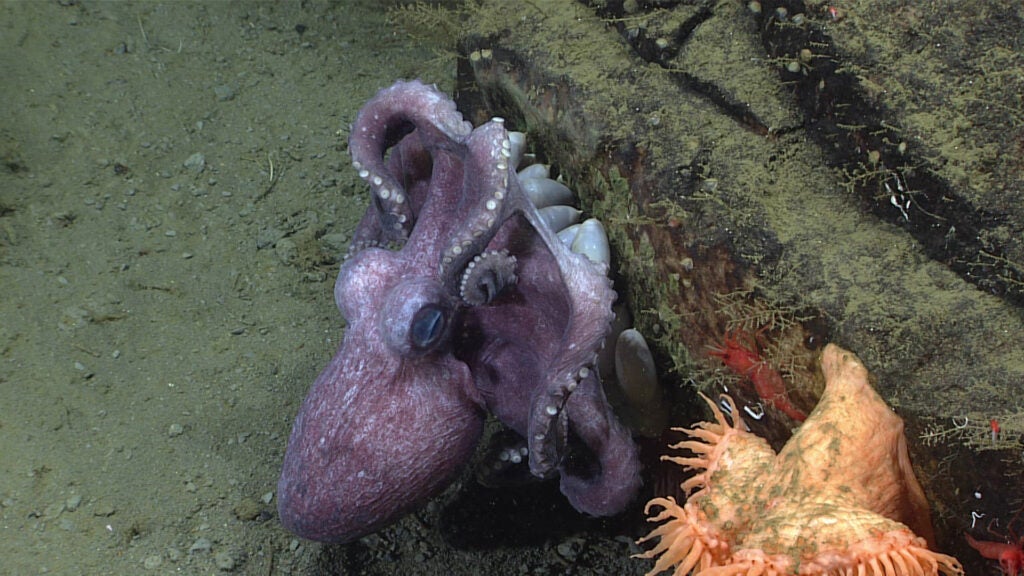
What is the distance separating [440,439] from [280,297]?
5.43 ft

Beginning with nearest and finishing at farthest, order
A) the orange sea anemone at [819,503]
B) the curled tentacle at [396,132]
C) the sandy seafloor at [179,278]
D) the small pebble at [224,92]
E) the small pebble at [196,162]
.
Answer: the orange sea anemone at [819,503]
the curled tentacle at [396,132]
the sandy seafloor at [179,278]
the small pebble at [196,162]
the small pebble at [224,92]

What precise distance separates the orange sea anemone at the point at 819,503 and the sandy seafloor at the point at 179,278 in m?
1.04

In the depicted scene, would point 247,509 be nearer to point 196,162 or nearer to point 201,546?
point 201,546

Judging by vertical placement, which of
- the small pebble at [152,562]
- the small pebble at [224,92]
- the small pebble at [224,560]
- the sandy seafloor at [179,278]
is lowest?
the small pebble at [224,560]

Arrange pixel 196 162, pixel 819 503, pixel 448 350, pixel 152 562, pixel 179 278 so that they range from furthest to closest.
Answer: pixel 196 162
pixel 179 278
pixel 152 562
pixel 448 350
pixel 819 503

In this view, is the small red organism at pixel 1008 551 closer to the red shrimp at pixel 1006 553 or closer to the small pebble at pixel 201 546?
the red shrimp at pixel 1006 553

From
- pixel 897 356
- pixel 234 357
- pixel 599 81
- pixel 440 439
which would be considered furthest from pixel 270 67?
pixel 897 356

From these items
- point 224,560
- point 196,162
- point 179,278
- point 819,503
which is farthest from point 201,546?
point 196,162

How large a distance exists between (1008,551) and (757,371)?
0.80 m

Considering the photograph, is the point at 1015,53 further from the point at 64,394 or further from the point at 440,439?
the point at 64,394

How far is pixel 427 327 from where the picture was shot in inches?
92.6

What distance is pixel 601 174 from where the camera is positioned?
303cm

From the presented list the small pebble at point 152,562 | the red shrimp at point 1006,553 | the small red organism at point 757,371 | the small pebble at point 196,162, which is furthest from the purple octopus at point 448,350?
the small pebble at point 196,162

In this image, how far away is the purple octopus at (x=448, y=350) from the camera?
2.34 m
